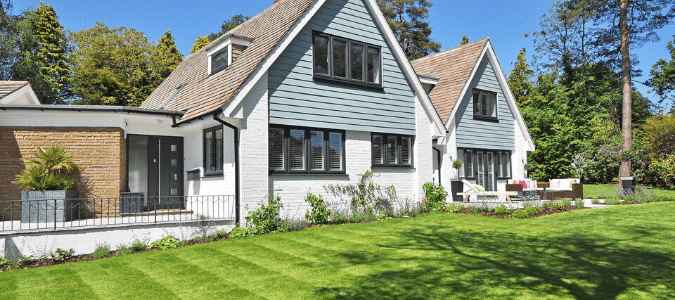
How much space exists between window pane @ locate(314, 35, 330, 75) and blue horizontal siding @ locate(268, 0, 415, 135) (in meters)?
0.25

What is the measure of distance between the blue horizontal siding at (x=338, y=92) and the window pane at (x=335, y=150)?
33cm

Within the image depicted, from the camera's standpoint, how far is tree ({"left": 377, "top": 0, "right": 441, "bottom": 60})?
45.9m

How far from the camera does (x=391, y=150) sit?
1600cm

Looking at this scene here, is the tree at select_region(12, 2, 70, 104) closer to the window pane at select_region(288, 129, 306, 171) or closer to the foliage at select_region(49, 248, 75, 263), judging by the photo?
the window pane at select_region(288, 129, 306, 171)

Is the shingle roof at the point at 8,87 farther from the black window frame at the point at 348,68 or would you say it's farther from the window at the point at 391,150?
the window at the point at 391,150

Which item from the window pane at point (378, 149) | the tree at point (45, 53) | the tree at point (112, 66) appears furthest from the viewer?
the tree at point (112, 66)

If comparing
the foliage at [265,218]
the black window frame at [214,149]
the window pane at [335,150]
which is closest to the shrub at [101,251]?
the foliage at [265,218]

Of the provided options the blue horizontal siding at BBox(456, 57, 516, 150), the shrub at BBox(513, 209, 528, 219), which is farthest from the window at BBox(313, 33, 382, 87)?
the shrub at BBox(513, 209, 528, 219)

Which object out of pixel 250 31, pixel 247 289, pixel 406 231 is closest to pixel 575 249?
pixel 406 231

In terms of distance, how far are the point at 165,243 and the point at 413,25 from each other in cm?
4087

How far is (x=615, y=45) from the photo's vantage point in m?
34.2

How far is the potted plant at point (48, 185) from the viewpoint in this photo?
10.9 m

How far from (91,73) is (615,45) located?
3983cm

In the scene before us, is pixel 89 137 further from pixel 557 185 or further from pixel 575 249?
pixel 557 185
